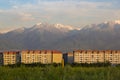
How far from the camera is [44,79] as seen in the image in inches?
456

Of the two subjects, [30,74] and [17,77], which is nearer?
[17,77]

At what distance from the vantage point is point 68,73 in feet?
42.7

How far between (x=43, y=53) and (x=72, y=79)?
3286 inches

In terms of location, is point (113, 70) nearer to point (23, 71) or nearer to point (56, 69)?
point (56, 69)

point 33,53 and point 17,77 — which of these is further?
point 33,53

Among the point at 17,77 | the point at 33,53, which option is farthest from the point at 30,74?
the point at 33,53

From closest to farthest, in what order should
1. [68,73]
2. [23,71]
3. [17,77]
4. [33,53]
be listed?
[17,77] → [68,73] → [23,71] → [33,53]

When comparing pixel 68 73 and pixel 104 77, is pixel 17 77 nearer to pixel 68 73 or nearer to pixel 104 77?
pixel 68 73

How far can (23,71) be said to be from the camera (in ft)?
46.3

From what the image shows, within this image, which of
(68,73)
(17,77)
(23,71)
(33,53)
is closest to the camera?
(17,77)

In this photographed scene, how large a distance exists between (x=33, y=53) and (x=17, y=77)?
81763 millimetres

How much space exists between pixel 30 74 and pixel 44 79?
1.58m

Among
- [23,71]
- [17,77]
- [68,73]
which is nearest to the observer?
[17,77]

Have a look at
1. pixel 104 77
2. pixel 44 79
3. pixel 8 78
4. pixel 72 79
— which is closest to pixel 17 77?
pixel 8 78
